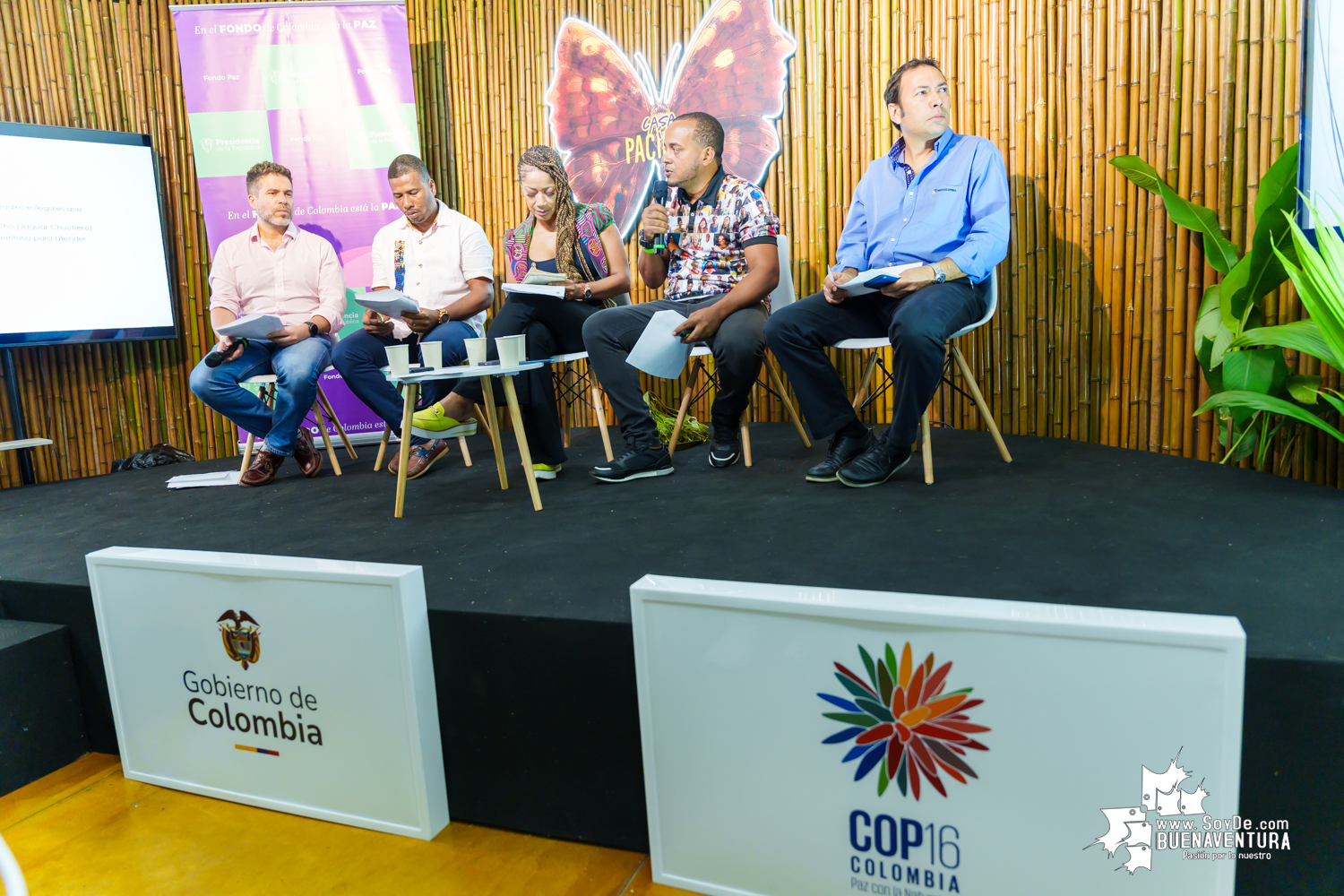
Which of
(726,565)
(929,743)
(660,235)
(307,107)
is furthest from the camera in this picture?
(307,107)

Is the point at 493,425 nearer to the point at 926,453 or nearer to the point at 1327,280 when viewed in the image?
the point at 926,453

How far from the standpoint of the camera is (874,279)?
2.27 metres

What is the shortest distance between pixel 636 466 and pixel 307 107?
8.63ft

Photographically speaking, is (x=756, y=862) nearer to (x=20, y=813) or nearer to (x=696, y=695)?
(x=696, y=695)

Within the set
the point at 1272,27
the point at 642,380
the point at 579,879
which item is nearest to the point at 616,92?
the point at 642,380

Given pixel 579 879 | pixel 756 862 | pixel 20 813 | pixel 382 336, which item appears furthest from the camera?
pixel 382 336

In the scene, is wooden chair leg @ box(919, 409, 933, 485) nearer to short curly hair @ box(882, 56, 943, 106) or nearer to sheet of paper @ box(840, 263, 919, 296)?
sheet of paper @ box(840, 263, 919, 296)

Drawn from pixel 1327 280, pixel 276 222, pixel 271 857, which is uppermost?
pixel 276 222

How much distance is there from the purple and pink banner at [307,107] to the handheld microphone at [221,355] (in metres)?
0.92

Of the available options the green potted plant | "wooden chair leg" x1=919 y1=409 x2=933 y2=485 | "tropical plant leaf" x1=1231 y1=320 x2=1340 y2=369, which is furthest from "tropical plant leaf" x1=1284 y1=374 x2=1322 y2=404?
"wooden chair leg" x1=919 y1=409 x2=933 y2=485

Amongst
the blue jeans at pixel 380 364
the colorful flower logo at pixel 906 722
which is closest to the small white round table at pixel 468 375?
the blue jeans at pixel 380 364

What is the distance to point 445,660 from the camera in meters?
1.35

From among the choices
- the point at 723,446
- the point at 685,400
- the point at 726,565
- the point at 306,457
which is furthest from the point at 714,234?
the point at 306,457

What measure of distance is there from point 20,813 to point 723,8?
366cm
